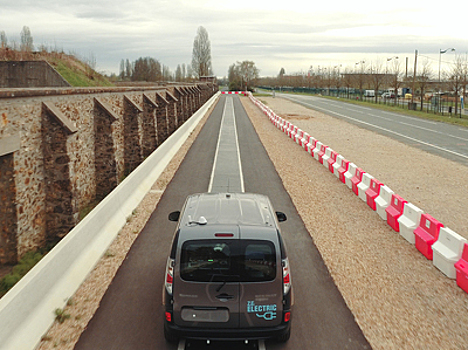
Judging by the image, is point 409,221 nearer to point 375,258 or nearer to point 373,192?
point 375,258

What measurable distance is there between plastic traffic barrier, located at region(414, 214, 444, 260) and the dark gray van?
4651 millimetres

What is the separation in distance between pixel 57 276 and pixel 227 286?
316 centimetres

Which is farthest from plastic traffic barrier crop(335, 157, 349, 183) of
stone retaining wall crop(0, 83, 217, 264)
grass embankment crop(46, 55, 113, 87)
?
grass embankment crop(46, 55, 113, 87)

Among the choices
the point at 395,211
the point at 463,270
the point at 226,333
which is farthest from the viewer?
the point at 395,211

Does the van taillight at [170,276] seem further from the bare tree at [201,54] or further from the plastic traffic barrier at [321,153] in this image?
the bare tree at [201,54]

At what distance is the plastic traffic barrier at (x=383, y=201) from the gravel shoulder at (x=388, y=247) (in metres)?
0.18

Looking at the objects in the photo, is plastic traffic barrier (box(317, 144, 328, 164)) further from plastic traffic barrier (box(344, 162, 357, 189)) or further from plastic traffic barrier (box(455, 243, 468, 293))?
plastic traffic barrier (box(455, 243, 468, 293))

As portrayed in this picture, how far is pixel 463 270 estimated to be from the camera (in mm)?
7660

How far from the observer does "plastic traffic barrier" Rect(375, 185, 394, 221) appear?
11383 mm

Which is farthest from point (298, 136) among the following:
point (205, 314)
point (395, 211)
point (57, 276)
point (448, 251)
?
point (205, 314)

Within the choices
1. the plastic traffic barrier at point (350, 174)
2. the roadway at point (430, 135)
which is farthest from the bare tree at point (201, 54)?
the plastic traffic barrier at point (350, 174)

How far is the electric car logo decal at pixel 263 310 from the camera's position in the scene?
5359 millimetres

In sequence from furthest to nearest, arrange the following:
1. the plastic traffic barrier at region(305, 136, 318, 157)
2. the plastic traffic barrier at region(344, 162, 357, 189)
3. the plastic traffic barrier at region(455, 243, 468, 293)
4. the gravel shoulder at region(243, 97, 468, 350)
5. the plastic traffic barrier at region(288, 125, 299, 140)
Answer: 1. the plastic traffic barrier at region(288, 125, 299, 140)
2. the plastic traffic barrier at region(305, 136, 318, 157)
3. the plastic traffic barrier at region(344, 162, 357, 189)
4. the plastic traffic barrier at region(455, 243, 468, 293)
5. the gravel shoulder at region(243, 97, 468, 350)

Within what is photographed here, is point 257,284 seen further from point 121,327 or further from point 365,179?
point 365,179
